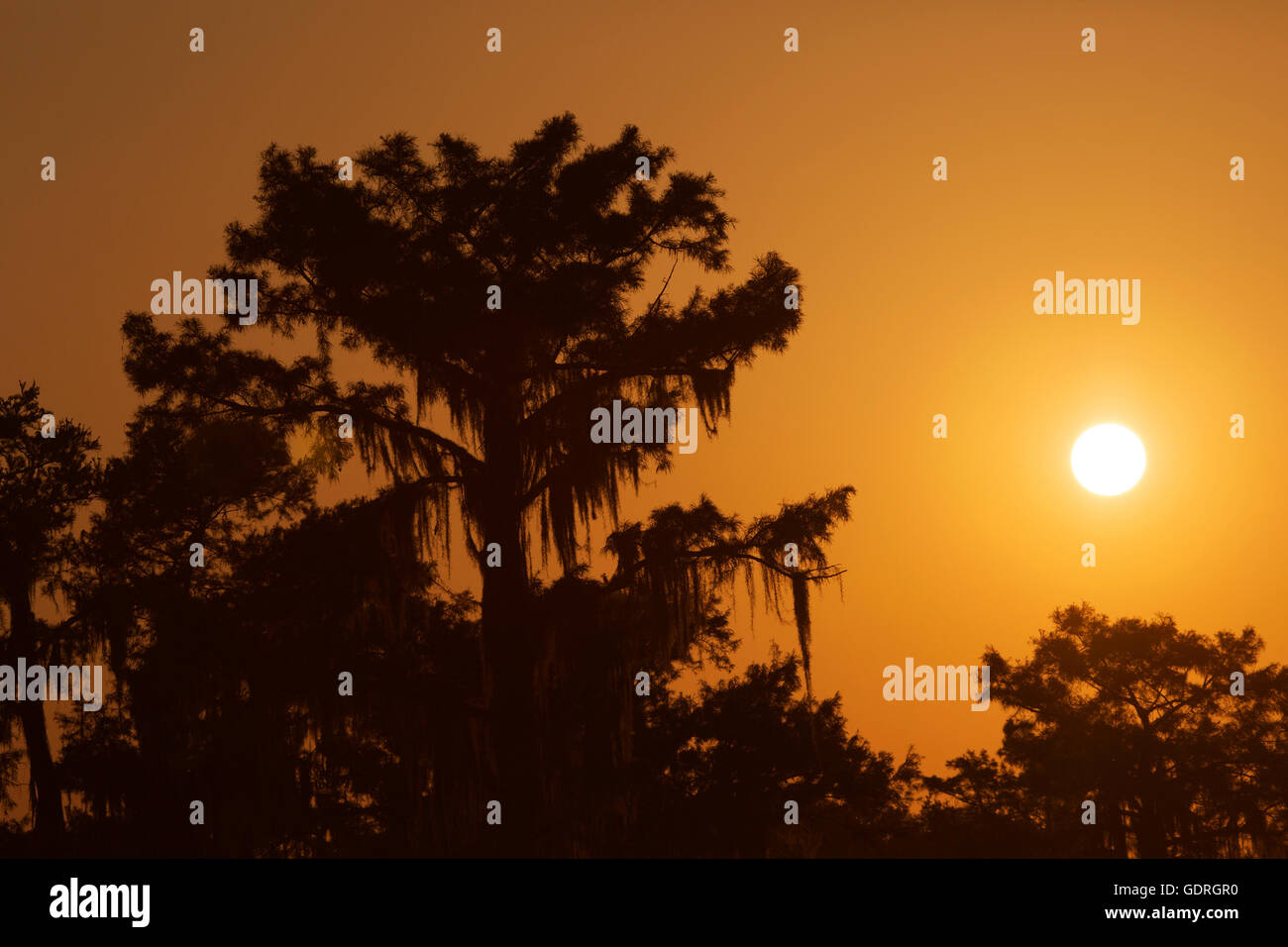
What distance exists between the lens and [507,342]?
22562 mm

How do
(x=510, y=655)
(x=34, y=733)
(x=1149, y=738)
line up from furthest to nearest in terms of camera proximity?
(x=1149, y=738) < (x=34, y=733) < (x=510, y=655)

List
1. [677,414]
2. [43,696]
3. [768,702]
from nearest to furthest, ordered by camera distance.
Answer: [677,414] → [43,696] → [768,702]

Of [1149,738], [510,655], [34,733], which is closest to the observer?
[510,655]

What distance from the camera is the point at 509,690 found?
71.5 feet

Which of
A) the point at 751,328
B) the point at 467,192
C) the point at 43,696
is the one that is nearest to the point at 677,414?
the point at 751,328

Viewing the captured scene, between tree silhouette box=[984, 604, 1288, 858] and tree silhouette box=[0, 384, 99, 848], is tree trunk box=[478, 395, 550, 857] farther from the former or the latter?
tree silhouette box=[984, 604, 1288, 858]

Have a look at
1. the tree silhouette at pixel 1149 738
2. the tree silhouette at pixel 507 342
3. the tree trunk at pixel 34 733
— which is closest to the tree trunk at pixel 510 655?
the tree silhouette at pixel 507 342

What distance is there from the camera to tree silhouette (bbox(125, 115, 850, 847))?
22.2 metres

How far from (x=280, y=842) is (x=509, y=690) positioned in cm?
738

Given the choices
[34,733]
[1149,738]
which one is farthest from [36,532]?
[1149,738]

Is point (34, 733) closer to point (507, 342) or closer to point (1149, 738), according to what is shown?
point (507, 342)

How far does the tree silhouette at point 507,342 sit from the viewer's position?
72.9 feet
